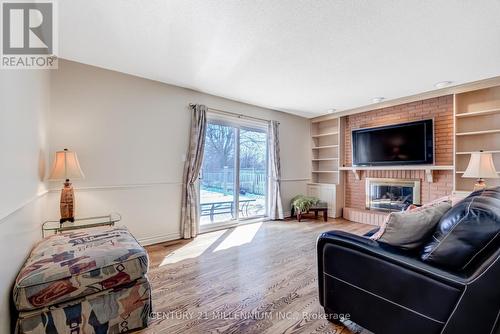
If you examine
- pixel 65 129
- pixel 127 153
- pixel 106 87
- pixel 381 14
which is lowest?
pixel 127 153

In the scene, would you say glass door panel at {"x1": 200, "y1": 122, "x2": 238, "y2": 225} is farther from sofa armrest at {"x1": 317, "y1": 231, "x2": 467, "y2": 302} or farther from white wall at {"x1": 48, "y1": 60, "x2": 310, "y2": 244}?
sofa armrest at {"x1": 317, "y1": 231, "x2": 467, "y2": 302}

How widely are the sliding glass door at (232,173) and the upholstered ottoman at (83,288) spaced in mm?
2292

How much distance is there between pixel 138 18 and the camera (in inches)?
78.3

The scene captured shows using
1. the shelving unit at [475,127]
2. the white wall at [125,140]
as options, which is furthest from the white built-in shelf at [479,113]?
the white wall at [125,140]

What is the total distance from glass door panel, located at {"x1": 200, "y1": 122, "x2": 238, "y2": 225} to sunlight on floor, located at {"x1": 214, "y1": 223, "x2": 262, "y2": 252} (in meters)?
0.32

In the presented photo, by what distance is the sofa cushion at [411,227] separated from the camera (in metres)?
1.41

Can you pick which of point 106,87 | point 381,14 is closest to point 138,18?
point 106,87

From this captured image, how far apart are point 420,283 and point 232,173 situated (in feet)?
11.2

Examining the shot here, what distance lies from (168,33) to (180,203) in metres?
2.35

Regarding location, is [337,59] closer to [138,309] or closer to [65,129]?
[138,309]

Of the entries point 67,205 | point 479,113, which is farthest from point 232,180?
point 479,113

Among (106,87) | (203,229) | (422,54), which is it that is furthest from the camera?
(203,229)

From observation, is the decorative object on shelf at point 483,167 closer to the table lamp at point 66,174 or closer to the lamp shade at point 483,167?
the lamp shade at point 483,167

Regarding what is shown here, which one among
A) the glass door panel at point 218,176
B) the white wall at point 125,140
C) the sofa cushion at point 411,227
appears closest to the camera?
the sofa cushion at point 411,227
